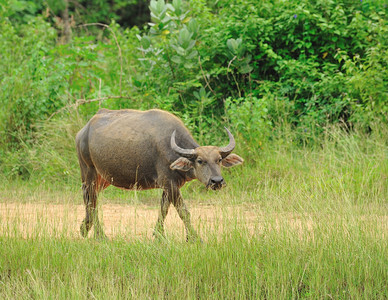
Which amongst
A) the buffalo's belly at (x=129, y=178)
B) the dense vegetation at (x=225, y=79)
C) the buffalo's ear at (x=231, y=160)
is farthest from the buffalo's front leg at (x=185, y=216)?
the dense vegetation at (x=225, y=79)

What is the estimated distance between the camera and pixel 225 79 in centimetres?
1112

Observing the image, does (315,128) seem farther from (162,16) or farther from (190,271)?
(190,271)

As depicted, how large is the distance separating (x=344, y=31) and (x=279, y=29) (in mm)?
1194

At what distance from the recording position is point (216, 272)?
4836 mm

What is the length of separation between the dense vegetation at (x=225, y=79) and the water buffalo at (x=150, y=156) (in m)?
2.70

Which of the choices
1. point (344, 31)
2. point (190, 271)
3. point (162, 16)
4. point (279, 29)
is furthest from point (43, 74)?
point (190, 271)

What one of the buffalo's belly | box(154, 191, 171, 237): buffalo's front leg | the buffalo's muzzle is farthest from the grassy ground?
the buffalo's belly

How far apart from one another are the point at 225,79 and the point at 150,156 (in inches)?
196

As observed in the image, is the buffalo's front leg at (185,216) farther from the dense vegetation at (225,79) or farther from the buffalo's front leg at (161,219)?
the dense vegetation at (225,79)

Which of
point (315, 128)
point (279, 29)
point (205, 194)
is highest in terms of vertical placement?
point (279, 29)

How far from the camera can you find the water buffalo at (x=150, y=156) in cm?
618

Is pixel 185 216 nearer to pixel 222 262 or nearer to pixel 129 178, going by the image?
pixel 129 178

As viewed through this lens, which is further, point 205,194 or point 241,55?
point 241,55

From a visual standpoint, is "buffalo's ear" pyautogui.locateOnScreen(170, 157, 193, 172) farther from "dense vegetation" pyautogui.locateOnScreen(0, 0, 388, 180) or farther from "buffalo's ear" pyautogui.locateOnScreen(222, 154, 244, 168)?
"dense vegetation" pyautogui.locateOnScreen(0, 0, 388, 180)
